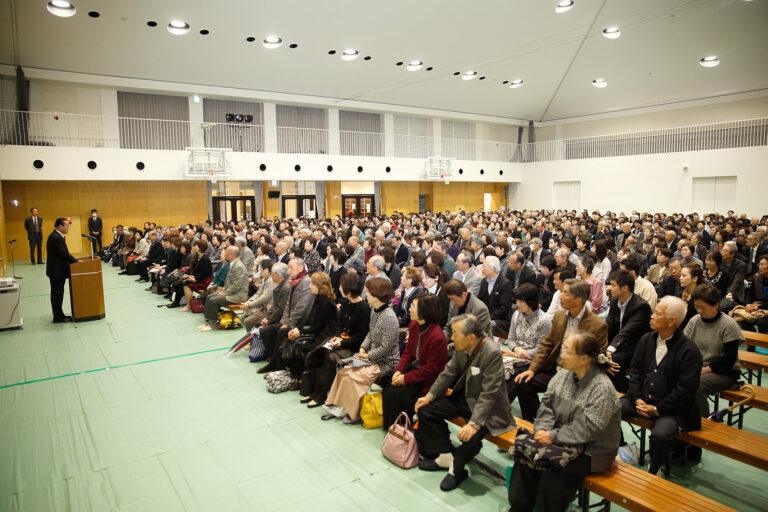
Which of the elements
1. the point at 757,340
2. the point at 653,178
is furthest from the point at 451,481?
the point at 653,178

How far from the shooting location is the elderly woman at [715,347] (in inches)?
142

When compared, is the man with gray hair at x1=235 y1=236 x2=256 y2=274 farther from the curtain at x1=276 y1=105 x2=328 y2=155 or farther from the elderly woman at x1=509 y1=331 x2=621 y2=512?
the curtain at x1=276 y1=105 x2=328 y2=155

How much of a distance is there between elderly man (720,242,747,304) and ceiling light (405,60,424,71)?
45.7 feet

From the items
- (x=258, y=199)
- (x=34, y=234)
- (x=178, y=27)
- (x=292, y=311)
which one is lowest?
(x=292, y=311)

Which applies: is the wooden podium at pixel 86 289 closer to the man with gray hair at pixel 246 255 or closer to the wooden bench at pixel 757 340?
the man with gray hair at pixel 246 255

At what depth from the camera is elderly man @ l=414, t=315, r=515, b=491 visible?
331cm

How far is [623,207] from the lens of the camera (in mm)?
21922

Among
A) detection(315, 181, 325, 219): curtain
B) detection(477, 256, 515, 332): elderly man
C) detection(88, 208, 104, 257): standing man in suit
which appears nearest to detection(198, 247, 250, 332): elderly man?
detection(477, 256, 515, 332): elderly man

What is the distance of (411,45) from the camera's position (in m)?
16.2

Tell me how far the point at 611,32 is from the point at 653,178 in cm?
783

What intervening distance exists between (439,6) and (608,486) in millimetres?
13708

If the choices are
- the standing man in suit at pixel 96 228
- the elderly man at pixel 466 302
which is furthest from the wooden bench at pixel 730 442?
the standing man in suit at pixel 96 228

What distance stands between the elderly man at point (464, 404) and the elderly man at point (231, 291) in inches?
180

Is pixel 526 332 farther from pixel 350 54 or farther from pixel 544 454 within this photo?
pixel 350 54
